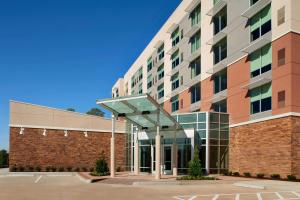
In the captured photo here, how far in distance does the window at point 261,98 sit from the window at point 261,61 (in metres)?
1.32

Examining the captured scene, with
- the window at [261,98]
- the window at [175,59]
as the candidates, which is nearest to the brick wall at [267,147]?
the window at [261,98]

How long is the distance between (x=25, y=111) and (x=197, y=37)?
2161 centimetres

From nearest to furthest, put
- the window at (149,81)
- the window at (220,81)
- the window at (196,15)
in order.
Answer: the window at (220,81), the window at (196,15), the window at (149,81)

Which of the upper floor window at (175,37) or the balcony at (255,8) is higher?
the upper floor window at (175,37)

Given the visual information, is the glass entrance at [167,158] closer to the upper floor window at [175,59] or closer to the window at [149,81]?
the upper floor window at [175,59]

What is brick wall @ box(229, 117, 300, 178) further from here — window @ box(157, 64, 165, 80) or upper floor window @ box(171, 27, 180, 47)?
window @ box(157, 64, 165, 80)

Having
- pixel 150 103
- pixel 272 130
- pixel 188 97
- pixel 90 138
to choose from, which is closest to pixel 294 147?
pixel 272 130

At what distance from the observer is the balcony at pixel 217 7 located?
3653 cm

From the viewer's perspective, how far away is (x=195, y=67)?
43.5 metres

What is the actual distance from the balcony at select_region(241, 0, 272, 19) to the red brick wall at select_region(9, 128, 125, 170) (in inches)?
906

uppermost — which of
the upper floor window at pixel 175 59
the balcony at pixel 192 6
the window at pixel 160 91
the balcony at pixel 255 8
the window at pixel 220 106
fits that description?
the balcony at pixel 192 6

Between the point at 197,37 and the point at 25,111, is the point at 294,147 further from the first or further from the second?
the point at 25,111

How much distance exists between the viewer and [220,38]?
3697 cm

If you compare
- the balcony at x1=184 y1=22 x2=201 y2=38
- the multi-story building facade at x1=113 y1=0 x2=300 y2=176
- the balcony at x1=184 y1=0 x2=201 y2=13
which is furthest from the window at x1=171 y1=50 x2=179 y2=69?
the balcony at x1=184 y1=0 x2=201 y2=13
